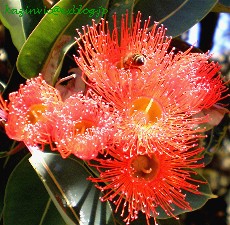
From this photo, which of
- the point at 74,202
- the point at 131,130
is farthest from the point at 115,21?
the point at 74,202

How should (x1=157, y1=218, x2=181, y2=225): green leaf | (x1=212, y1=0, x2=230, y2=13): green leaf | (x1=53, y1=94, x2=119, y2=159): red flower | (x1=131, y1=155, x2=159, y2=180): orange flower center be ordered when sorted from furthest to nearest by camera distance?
(x1=212, y1=0, x2=230, y2=13): green leaf, (x1=157, y1=218, x2=181, y2=225): green leaf, (x1=131, y1=155, x2=159, y2=180): orange flower center, (x1=53, y1=94, x2=119, y2=159): red flower

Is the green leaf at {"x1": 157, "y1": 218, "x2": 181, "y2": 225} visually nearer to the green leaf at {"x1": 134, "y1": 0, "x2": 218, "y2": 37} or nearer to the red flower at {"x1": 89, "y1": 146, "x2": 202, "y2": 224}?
the red flower at {"x1": 89, "y1": 146, "x2": 202, "y2": 224}

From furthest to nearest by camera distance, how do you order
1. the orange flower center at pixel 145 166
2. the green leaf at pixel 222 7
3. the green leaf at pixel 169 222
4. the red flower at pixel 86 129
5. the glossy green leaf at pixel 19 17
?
the green leaf at pixel 222 7
the green leaf at pixel 169 222
the glossy green leaf at pixel 19 17
the orange flower center at pixel 145 166
the red flower at pixel 86 129

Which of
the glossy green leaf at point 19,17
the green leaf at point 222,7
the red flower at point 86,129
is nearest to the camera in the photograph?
the red flower at point 86,129

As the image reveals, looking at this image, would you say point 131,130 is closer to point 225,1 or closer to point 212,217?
point 225,1

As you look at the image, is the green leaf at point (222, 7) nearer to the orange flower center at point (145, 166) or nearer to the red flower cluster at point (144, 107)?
the red flower cluster at point (144, 107)

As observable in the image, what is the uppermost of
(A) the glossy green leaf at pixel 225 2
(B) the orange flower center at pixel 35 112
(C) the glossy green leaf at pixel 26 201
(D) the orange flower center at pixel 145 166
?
(A) the glossy green leaf at pixel 225 2

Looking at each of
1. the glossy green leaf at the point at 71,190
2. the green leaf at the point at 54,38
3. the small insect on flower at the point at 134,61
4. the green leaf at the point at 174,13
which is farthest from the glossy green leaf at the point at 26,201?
the green leaf at the point at 174,13

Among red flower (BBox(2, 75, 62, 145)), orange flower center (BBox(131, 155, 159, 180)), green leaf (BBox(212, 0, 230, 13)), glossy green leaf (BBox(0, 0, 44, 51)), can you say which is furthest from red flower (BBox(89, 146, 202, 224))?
green leaf (BBox(212, 0, 230, 13))
